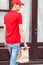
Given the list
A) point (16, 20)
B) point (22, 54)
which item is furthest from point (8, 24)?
point (22, 54)

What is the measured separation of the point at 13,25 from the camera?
4.41 meters

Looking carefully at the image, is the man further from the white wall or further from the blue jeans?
the white wall

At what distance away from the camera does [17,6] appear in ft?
14.5

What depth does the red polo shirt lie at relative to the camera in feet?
14.3

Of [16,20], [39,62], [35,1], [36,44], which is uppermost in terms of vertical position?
[35,1]

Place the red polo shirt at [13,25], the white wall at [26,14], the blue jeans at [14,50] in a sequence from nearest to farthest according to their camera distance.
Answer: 1. the red polo shirt at [13,25]
2. the blue jeans at [14,50]
3. the white wall at [26,14]

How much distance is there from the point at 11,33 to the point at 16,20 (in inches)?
10.2

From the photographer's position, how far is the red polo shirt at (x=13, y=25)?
4.37 metres

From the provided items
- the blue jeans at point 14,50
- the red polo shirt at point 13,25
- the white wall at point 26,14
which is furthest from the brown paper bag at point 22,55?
the white wall at point 26,14

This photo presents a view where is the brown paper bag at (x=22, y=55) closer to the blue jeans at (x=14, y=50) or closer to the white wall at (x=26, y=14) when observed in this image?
the blue jeans at (x=14, y=50)

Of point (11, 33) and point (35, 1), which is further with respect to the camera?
point (35, 1)

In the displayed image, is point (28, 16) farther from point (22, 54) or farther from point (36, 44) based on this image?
point (22, 54)

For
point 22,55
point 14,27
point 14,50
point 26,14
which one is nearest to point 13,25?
point 14,27

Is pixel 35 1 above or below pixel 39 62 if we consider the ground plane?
above
